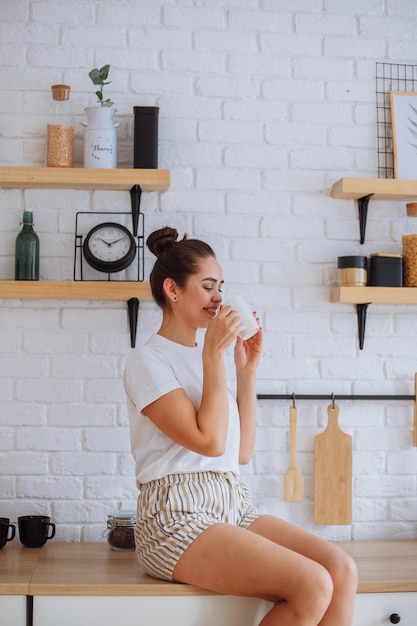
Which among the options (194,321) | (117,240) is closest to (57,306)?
(117,240)

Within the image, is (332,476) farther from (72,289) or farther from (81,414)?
(72,289)

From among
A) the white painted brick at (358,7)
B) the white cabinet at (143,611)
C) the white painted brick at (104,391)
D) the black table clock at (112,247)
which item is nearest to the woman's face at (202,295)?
the black table clock at (112,247)

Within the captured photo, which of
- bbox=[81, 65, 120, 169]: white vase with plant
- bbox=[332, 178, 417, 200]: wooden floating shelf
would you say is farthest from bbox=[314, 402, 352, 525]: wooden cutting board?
bbox=[81, 65, 120, 169]: white vase with plant

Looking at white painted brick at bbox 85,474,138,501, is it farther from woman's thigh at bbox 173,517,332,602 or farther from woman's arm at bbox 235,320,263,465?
woman's thigh at bbox 173,517,332,602

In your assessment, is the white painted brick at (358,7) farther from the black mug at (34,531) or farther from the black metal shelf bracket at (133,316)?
the black mug at (34,531)

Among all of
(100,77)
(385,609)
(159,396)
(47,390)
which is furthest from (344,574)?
(100,77)

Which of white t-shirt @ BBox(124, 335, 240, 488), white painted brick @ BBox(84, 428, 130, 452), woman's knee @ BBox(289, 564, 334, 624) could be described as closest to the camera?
woman's knee @ BBox(289, 564, 334, 624)

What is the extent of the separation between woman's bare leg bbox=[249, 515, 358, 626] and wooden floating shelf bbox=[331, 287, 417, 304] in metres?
0.75

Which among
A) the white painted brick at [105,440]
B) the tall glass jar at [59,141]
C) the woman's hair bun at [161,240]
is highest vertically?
the tall glass jar at [59,141]

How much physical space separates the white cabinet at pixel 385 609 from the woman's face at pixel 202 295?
81cm

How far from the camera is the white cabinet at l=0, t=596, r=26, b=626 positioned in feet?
6.51

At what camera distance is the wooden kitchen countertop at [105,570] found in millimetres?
1979

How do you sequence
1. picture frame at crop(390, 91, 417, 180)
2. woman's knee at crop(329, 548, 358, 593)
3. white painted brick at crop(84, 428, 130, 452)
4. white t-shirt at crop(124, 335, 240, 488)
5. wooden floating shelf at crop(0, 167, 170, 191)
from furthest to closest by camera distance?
1. picture frame at crop(390, 91, 417, 180)
2. white painted brick at crop(84, 428, 130, 452)
3. wooden floating shelf at crop(0, 167, 170, 191)
4. white t-shirt at crop(124, 335, 240, 488)
5. woman's knee at crop(329, 548, 358, 593)

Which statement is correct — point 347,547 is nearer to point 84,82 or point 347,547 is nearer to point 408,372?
point 408,372
